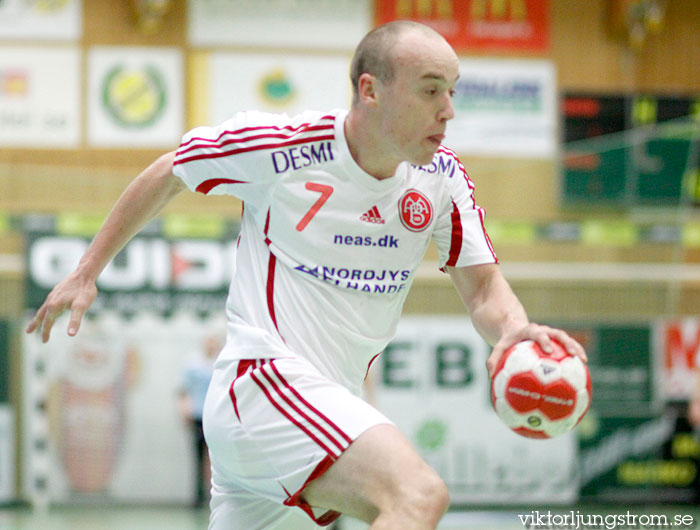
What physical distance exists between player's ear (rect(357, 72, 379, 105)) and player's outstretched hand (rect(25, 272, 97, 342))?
1.13 meters

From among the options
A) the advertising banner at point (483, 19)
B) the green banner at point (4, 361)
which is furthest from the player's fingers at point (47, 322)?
the advertising banner at point (483, 19)

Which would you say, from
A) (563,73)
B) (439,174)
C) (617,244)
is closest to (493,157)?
(563,73)

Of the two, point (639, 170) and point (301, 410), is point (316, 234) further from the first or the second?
point (639, 170)

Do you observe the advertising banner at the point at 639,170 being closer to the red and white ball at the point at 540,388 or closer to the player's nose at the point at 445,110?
the player's nose at the point at 445,110

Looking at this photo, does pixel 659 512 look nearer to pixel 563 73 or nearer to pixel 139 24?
pixel 563 73

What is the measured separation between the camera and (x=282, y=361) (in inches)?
130

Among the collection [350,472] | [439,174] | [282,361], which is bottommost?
[350,472]

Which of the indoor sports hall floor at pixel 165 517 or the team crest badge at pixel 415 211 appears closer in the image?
the team crest badge at pixel 415 211

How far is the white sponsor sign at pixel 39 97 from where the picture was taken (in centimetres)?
1262

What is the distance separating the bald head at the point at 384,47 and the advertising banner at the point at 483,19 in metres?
10.3

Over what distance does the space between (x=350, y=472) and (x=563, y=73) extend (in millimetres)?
11640

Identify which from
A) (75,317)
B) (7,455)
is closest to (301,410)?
(75,317)

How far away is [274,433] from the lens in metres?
3.23

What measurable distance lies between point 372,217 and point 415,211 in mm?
155
